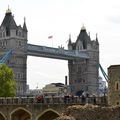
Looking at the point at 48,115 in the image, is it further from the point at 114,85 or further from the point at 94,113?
the point at 94,113

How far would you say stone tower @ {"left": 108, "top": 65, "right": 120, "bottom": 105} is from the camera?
52.6m

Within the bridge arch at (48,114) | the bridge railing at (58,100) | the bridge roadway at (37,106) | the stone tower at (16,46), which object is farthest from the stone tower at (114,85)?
the stone tower at (16,46)

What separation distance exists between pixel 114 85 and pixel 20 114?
23.1m

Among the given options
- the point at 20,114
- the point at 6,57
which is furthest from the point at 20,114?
the point at 6,57

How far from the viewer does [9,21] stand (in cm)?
16362

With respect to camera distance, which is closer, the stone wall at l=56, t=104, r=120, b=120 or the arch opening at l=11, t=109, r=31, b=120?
the stone wall at l=56, t=104, r=120, b=120

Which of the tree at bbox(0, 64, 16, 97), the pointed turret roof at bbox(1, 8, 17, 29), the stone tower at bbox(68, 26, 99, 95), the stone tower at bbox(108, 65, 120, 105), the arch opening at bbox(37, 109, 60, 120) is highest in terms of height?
the pointed turret roof at bbox(1, 8, 17, 29)

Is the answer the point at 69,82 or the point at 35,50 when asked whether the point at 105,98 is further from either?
the point at 69,82

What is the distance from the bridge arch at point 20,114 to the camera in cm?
6757

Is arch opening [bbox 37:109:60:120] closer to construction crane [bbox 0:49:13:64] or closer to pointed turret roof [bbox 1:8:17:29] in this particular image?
construction crane [bbox 0:49:13:64]

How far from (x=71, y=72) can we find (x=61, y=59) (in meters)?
19.5

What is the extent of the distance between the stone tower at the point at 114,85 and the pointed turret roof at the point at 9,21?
4383 inches

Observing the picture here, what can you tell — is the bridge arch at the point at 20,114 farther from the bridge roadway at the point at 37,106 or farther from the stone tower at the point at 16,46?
the stone tower at the point at 16,46

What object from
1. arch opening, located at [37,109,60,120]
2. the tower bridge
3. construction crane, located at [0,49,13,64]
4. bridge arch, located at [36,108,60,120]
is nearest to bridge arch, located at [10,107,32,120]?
arch opening, located at [37,109,60,120]
